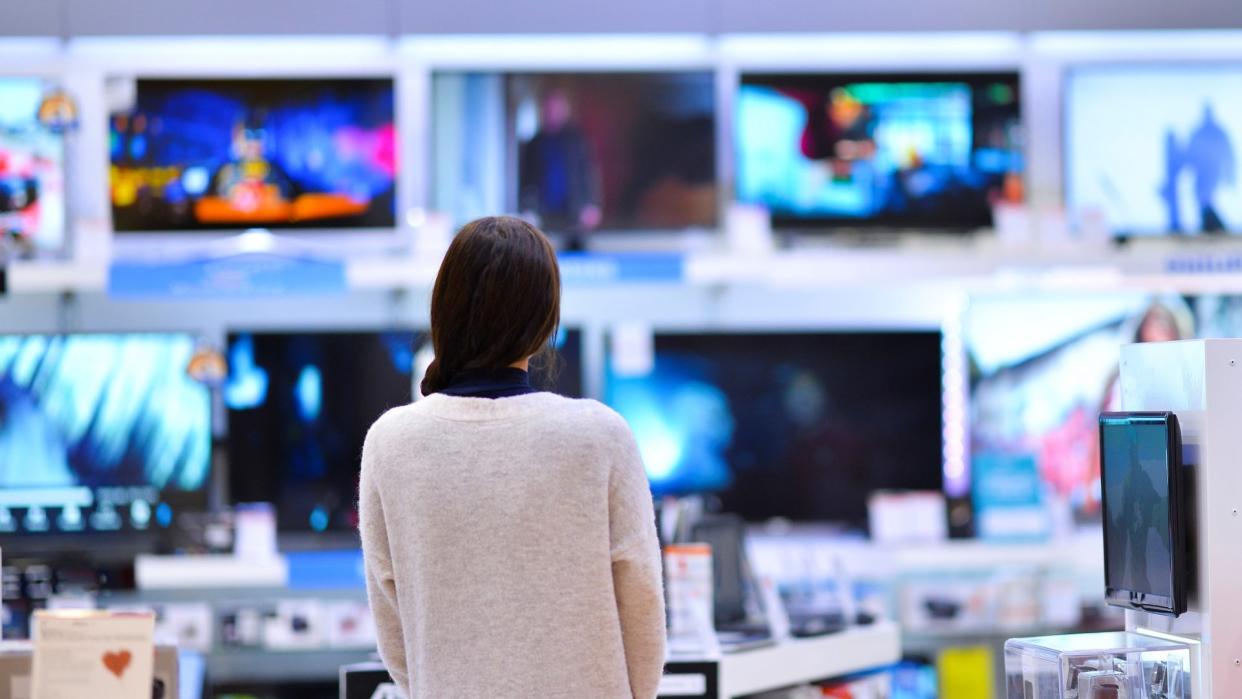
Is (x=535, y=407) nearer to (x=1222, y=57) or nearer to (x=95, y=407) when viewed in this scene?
(x=95, y=407)

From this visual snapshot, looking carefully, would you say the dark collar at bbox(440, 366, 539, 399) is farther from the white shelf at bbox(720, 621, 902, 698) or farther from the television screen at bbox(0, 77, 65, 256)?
the television screen at bbox(0, 77, 65, 256)

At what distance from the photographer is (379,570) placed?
2.14m

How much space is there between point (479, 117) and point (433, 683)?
3.31m

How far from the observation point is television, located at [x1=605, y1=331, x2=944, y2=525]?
518 centimetres

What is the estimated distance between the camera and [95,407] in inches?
195

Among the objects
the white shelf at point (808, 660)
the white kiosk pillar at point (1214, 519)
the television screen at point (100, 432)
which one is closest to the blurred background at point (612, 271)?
the television screen at point (100, 432)

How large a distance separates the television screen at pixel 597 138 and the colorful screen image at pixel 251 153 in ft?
0.77

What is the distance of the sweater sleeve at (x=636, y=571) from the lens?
2.04m

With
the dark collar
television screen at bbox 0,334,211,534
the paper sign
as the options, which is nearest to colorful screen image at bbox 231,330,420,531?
television screen at bbox 0,334,211,534

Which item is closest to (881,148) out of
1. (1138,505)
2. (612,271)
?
(612,271)

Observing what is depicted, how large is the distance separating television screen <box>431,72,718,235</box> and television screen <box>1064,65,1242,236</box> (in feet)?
4.50

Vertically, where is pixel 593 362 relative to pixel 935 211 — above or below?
below

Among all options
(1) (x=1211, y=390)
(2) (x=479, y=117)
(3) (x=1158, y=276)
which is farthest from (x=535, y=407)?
(3) (x=1158, y=276)

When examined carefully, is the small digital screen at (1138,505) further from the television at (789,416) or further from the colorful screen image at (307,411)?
the colorful screen image at (307,411)
